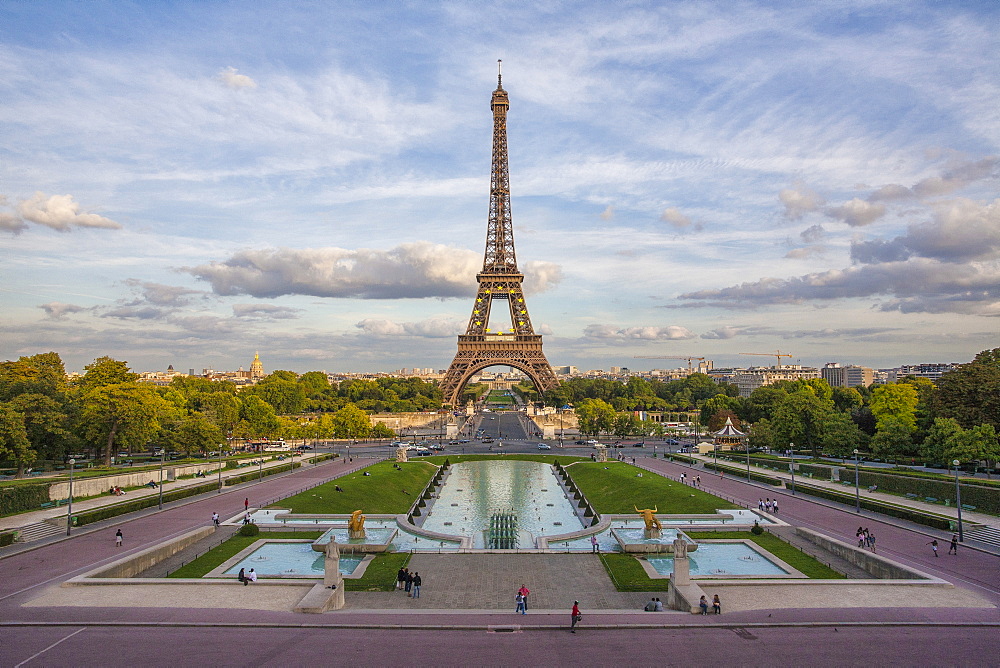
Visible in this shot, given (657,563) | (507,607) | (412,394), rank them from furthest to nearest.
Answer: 1. (412,394)
2. (657,563)
3. (507,607)

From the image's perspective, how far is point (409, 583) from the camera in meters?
24.0

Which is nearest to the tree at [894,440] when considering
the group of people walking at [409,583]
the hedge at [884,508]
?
the hedge at [884,508]

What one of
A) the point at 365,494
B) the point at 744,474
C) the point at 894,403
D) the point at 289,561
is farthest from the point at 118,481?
the point at 894,403

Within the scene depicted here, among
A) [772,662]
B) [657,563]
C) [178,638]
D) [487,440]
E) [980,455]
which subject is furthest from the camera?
[487,440]

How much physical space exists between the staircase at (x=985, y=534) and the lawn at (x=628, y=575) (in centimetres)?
1645

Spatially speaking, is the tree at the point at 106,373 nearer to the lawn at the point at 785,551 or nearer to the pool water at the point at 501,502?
the pool water at the point at 501,502

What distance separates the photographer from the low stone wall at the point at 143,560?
24750mm

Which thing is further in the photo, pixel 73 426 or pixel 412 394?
pixel 412 394

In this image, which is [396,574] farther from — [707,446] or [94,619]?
[707,446]

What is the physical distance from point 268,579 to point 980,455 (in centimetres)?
4283

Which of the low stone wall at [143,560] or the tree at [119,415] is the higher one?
the tree at [119,415]

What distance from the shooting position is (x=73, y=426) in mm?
51531

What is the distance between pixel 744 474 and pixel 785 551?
26.7 meters

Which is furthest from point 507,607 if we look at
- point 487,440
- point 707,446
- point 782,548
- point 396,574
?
point 487,440
